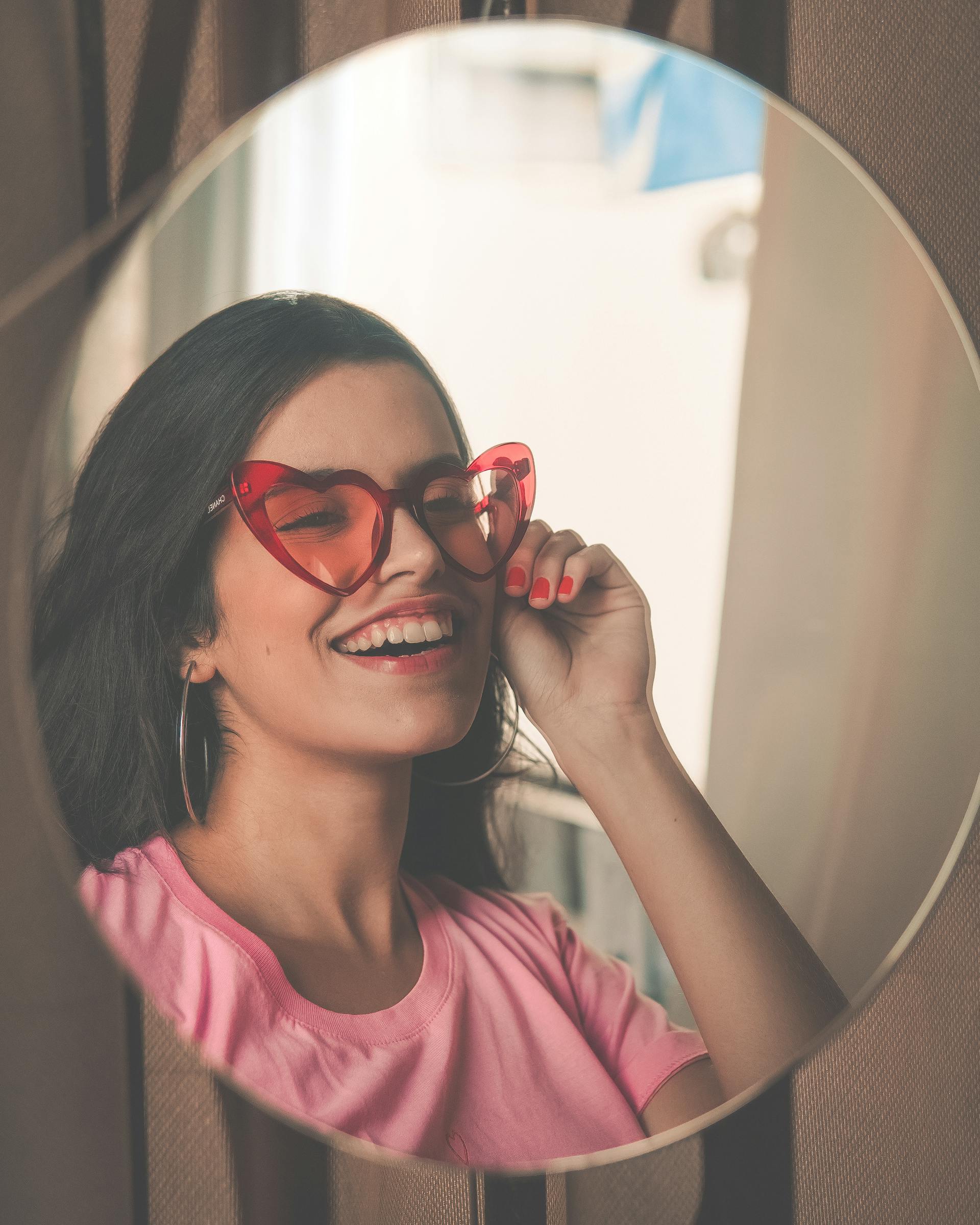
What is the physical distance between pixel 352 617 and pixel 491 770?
11cm

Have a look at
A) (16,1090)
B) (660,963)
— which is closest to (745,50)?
(660,963)

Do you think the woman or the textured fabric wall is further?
the textured fabric wall

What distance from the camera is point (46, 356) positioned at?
0.66 metres

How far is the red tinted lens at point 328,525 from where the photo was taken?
463mm

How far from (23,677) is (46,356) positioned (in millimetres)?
252

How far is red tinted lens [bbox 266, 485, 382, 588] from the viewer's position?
0.46m

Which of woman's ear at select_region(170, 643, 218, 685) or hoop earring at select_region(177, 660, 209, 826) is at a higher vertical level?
woman's ear at select_region(170, 643, 218, 685)

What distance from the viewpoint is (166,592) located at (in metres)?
0.48

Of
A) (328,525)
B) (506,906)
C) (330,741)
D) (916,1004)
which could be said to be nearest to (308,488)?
(328,525)

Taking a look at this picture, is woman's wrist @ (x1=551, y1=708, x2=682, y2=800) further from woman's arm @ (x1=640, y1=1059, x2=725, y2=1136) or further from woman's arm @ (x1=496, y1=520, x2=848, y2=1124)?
woman's arm @ (x1=640, y1=1059, x2=725, y2=1136)

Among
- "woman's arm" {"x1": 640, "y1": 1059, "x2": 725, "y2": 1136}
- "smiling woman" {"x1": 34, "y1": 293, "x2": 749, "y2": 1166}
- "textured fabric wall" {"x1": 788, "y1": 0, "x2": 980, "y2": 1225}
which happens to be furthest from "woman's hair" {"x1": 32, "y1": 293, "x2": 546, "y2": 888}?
"textured fabric wall" {"x1": 788, "y1": 0, "x2": 980, "y2": 1225}

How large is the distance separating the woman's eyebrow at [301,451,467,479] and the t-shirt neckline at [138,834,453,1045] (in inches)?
8.1

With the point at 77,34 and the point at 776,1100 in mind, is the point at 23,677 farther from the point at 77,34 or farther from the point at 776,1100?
the point at 776,1100

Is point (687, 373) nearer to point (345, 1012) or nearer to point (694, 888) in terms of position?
point (694, 888)
